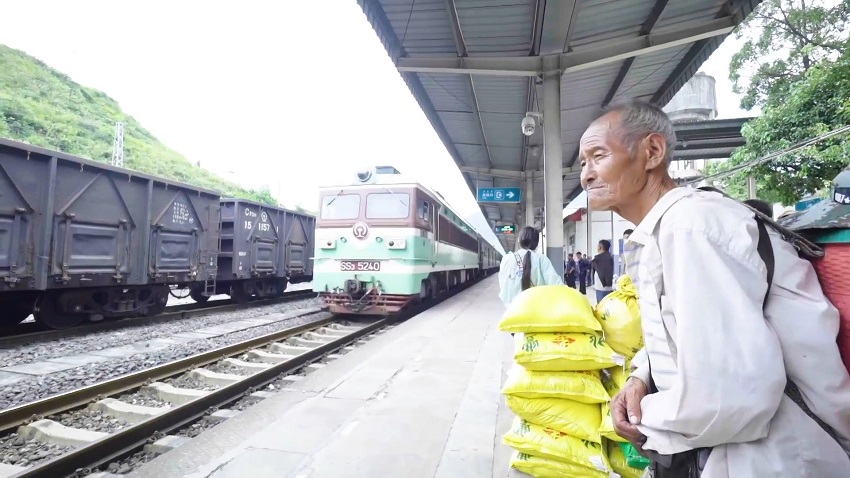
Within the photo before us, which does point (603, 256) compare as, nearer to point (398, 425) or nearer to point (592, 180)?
point (398, 425)

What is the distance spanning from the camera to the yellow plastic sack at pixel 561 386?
2217mm

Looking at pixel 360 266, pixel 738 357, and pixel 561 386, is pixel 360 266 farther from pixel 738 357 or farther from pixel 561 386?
pixel 738 357

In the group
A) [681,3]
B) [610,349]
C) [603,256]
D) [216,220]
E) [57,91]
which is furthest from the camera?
[57,91]

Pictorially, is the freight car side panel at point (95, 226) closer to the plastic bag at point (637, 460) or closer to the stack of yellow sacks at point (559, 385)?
the stack of yellow sacks at point (559, 385)

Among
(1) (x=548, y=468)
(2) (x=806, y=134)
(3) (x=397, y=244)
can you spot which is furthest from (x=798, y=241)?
(2) (x=806, y=134)

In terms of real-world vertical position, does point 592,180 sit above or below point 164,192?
below

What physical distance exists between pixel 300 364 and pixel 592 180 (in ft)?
15.7

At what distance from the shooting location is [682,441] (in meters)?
0.95

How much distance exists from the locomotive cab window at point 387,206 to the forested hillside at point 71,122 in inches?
855

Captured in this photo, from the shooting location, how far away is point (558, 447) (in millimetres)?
2160

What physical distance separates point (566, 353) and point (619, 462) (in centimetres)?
58

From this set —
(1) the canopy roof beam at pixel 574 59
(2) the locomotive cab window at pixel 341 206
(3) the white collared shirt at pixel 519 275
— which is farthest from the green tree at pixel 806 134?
(2) the locomotive cab window at pixel 341 206

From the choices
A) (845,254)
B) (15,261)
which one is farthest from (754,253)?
(15,261)

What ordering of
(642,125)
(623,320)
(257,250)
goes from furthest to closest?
(257,250)
(623,320)
(642,125)
